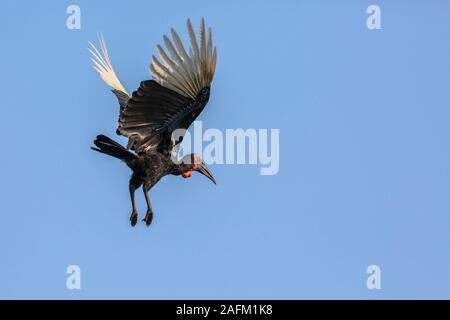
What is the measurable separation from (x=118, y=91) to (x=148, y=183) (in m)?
2.90

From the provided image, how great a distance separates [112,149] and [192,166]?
1717 millimetres

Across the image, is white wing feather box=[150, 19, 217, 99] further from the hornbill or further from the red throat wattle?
the red throat wattle

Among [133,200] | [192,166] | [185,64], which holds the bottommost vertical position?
[133,200]

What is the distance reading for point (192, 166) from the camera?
19234 mm

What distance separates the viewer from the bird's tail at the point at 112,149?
18.0m

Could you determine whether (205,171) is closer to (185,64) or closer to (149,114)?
(149,114)

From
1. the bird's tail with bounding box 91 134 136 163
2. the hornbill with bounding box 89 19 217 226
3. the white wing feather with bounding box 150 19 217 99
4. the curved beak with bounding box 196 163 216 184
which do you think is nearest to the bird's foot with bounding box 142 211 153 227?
the hornbill with bounding box 89 19 217 226

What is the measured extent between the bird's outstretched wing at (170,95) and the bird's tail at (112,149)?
153 mm

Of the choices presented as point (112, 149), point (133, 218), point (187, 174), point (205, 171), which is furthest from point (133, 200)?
point (205, 171)

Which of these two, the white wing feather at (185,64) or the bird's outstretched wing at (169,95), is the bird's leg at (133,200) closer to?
the bird's outstretched wing at (169,95)

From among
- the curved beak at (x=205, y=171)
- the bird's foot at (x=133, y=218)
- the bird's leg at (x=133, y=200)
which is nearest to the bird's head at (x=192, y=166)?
the curved beak at (x=205, y=171)

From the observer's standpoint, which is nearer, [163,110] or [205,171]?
[163,110]

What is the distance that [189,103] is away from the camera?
707 inches

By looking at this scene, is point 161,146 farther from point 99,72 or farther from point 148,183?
point 99,72
